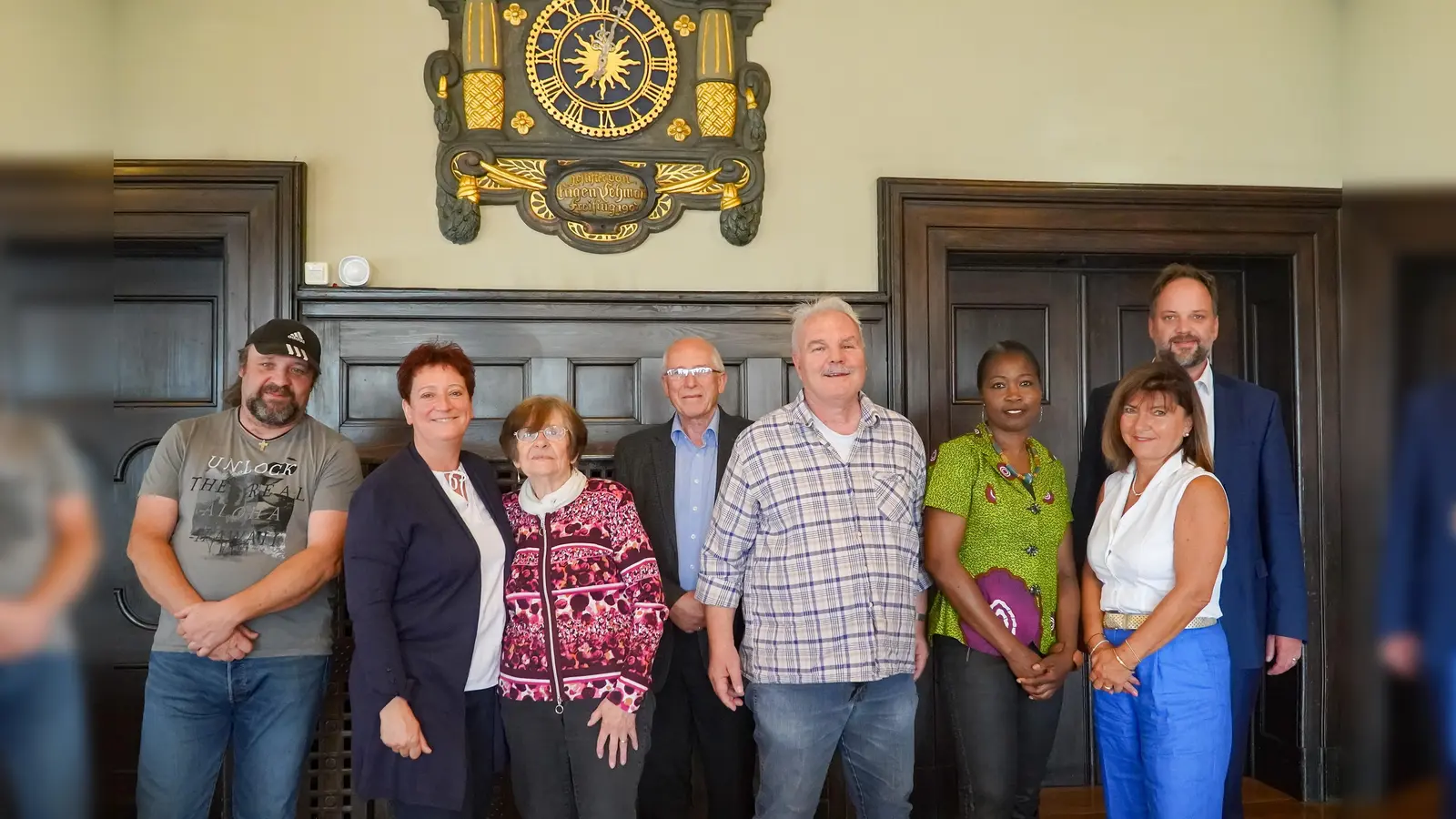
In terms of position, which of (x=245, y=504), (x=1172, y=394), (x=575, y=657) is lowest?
(x=575, y=657)

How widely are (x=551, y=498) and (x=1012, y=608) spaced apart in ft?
3.90

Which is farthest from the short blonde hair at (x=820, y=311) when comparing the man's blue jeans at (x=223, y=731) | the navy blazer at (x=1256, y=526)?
the man's blue jeans at (x=223, y=731)

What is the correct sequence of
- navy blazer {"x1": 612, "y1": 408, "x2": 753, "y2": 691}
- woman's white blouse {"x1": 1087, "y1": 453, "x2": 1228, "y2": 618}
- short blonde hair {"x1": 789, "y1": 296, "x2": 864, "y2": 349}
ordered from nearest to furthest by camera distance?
woman's white blouse {"x1": 1087, "y1": 453, "x2": 1228, "y2": 618} < short blonde hair {"x1": 789, "y1": 296, "x2": 864, "y2": 349} < navy blazer {"x1": 612, "y1": 408, "x2": 753, "y2": 691}

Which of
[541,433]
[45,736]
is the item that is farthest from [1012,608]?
[45,736]

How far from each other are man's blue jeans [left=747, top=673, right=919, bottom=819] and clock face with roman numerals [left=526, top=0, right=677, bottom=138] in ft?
6.79

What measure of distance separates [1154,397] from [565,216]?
2.03 m

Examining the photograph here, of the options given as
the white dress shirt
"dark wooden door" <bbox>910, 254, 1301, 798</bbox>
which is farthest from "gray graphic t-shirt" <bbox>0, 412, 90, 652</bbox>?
"dark wooden door" <bbox>910, 254, 1301, 798</bbox>

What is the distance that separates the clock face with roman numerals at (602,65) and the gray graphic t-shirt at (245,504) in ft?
5.14

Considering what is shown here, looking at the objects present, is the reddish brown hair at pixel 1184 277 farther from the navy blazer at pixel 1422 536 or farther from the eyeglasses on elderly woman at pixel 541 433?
the navy blazer at pixel 1422 536

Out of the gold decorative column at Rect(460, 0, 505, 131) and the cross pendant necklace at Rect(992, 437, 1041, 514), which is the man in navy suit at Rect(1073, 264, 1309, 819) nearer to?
the cross pendant necklace at Rect(992, 437, 1041, 514)

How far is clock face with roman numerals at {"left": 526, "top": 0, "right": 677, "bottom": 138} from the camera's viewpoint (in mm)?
3547

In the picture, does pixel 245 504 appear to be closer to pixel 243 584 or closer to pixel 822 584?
pixel 243 584

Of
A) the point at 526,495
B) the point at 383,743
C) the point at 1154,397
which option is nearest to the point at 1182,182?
the point at 1154,397

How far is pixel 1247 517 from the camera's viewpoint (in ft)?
8.54
